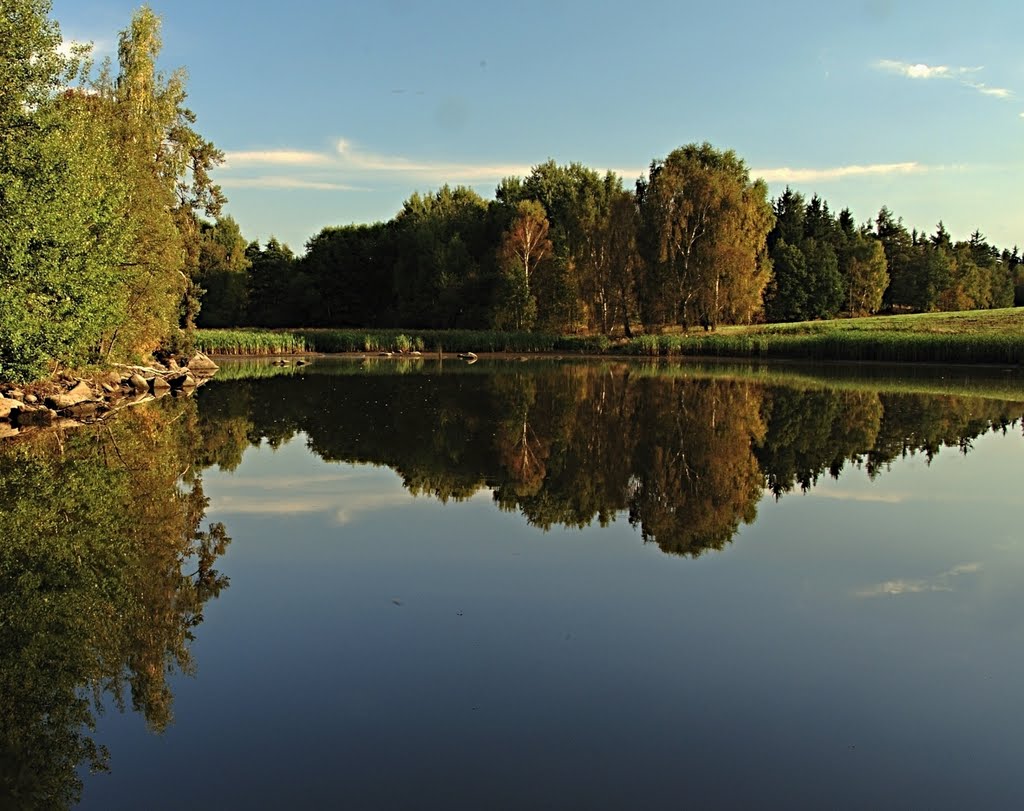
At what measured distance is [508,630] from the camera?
6.45 m

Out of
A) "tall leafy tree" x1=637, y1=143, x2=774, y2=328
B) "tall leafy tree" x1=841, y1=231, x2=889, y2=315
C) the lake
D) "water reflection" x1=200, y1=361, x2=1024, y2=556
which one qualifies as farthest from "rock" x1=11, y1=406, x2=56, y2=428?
"tall leafy tree" x1=841, y1=231, x2=889, y2=315

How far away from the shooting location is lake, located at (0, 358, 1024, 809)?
4461mm

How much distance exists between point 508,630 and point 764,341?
152ft

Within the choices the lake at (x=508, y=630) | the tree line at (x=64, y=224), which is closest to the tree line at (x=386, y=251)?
the tree line at (x=64, y=224)

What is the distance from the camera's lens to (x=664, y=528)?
31.9 feet

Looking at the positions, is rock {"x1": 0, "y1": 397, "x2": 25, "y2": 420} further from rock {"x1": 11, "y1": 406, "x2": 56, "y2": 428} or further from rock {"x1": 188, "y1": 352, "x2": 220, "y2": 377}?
rock {"x1": 188, "y1": 352, "x2": 220, "y2": 377}

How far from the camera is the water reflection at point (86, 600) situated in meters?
4.82

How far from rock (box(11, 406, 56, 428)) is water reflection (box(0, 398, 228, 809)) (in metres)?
5.52

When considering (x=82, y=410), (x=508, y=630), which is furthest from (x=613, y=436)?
(x=82, y=410)

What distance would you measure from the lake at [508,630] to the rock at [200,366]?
22.4 meters

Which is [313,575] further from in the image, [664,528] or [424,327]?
[424,327]

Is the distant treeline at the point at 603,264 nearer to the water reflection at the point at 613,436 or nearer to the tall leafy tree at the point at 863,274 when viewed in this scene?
the tall leafy tree at the point at 863,274

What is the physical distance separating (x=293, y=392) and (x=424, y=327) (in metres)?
40.2

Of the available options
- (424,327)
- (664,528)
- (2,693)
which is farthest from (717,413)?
(424,327)
